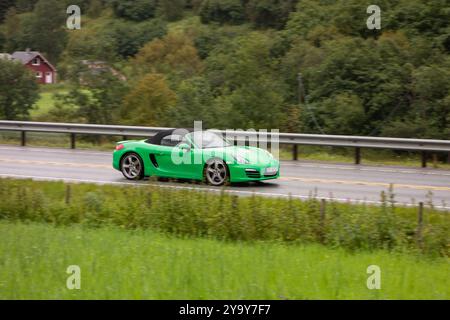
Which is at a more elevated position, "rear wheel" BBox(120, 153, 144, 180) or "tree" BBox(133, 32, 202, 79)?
"tree" BBox(133, 32, 202, 79)

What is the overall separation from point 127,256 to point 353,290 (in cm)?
312

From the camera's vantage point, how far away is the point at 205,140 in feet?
59.7

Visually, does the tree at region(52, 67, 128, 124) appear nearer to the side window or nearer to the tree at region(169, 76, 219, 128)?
the tree at region(169, 76, 219, 128)

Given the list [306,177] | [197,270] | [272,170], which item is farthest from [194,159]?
[197,270]

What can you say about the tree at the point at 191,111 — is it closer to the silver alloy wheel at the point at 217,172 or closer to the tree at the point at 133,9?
the silver alloy wheel at the point at 217,172

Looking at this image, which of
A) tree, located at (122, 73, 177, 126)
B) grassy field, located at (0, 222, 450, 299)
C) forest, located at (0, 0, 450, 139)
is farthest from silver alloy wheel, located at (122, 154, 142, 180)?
tree, located at (122, 73, 177, 126)

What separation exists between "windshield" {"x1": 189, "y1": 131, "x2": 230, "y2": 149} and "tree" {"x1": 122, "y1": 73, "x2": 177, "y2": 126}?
74.3ft

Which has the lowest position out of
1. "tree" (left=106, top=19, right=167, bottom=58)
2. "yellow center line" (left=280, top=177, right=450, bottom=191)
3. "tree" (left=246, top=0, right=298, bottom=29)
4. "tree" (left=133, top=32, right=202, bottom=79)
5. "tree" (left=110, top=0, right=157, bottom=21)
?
"yellow center line" (left=280, top=177, right=450, bottom=191)

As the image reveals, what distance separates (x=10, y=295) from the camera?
322 inches

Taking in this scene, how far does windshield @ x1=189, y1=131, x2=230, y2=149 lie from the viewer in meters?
18.1

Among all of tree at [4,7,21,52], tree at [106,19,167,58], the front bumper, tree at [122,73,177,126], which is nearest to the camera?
the front bumper

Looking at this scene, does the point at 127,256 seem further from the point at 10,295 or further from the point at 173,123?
the point at 173,123
